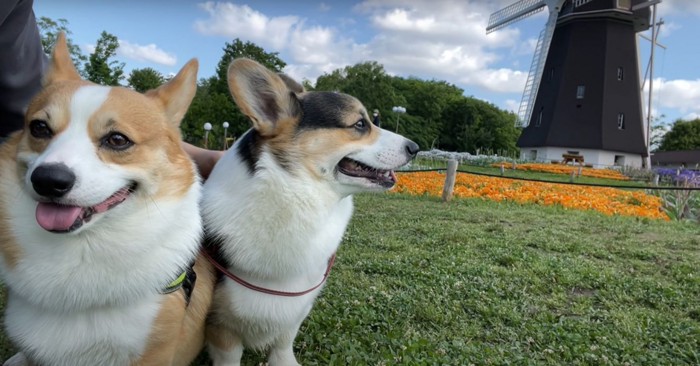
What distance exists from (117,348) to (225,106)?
112 feet

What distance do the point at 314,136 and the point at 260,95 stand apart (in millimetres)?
327

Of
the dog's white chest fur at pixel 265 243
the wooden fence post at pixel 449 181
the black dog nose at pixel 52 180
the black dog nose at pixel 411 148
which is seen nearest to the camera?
the black dog nose at pixel 52 180

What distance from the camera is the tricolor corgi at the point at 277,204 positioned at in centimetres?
203

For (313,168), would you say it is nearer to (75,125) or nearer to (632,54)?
(75,125)

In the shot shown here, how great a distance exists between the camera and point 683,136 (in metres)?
52.5

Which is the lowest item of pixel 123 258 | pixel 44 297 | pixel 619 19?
pixel 44 297

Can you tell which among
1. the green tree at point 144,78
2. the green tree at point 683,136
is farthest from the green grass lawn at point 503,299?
the green tree at point 683,136

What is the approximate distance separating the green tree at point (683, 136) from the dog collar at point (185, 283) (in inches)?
2417

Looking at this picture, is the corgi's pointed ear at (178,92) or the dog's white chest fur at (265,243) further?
the dog's white chest fur at (265,243)

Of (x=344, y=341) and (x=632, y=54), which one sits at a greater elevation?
(x=632, y=54)

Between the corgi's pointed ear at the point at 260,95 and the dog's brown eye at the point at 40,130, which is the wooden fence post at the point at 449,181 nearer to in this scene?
the corgi's pointed ear at the point at 260,95

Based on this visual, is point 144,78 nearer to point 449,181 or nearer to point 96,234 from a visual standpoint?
point 449,181

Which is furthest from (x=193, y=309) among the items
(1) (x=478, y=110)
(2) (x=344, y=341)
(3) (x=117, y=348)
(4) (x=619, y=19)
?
(1) (x=478, y=110)

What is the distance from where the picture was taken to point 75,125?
147 centimetres
